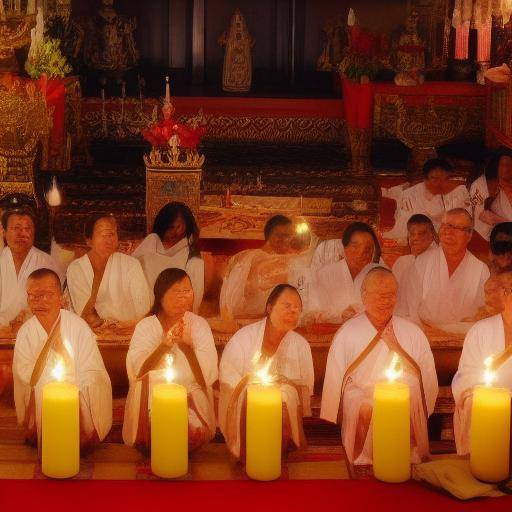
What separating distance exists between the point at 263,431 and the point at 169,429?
11.4 inches

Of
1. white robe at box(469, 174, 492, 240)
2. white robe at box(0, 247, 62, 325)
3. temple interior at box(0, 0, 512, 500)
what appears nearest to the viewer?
temple interior at box(0, 0, 512, 500)

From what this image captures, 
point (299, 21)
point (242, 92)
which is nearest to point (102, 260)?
point (242, 92)

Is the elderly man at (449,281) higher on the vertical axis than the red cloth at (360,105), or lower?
lower

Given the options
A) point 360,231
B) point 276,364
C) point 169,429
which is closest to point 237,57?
point 360,231

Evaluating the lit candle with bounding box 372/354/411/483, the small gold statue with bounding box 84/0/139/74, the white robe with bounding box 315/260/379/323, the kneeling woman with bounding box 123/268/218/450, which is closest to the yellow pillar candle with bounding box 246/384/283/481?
the lit candle with bounding box 372/354/411/483

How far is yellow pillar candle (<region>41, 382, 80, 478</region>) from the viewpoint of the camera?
4121 mm

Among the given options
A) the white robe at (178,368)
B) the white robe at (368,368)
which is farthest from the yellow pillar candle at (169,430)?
the white robe at (368,368)

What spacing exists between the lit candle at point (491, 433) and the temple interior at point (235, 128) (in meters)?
0.84

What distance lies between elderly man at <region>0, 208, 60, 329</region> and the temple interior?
1.10ft

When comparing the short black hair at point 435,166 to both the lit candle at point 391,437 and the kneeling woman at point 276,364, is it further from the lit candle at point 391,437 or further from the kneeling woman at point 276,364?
the lit candle at point 391,437

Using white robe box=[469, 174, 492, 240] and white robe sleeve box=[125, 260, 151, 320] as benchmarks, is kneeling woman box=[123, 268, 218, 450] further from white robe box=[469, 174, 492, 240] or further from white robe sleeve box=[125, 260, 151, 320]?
white robe box=[469, 174, 492, 240]

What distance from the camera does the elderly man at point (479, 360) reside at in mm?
5141

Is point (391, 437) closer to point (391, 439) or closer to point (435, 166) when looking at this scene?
point (391, 439)

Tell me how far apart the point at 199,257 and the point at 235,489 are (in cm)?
332
